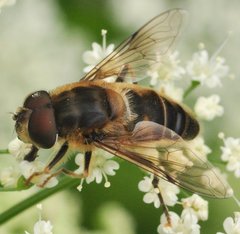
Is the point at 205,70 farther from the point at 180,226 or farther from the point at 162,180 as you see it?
the point at 180,226

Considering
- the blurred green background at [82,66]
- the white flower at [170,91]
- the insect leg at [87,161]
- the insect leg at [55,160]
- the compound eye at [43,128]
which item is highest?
the compound eye at [43,128]

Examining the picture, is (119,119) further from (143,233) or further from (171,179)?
(143,233)

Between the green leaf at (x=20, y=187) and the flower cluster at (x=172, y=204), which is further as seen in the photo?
the flower cluster at (x=172, y=204)

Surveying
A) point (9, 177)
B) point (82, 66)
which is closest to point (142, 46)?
point (9, 177)

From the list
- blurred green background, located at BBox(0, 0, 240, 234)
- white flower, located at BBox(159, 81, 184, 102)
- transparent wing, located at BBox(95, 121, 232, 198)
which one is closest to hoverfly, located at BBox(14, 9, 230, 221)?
transparent wing, located at BBox(95, 121, 232, 198)

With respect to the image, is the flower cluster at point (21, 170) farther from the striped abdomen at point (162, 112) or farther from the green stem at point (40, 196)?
the striped abdomen at point (162, 112)

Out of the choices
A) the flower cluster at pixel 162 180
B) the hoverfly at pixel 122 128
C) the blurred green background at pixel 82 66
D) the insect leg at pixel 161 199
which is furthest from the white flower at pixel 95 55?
the insect leg at pixel 161 199

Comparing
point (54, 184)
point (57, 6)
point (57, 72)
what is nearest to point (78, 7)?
point (57, 6)
